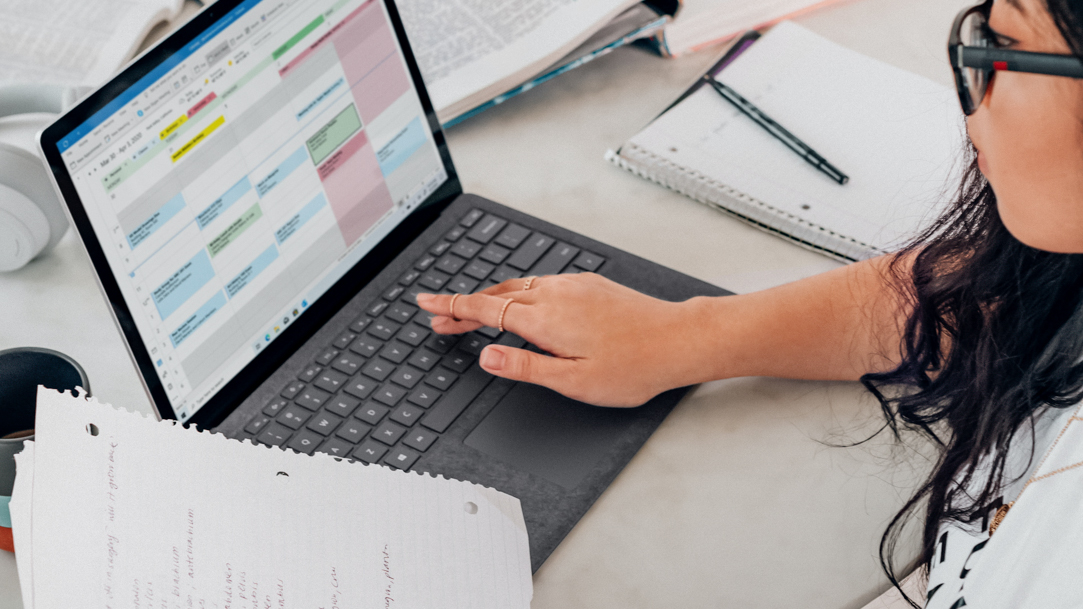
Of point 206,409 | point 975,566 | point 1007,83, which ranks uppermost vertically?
point 1007,83

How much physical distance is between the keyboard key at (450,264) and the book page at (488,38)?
0.23 meters

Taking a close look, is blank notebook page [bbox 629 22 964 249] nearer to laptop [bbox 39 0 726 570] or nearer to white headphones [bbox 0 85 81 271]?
laptop [bbox 39 0 726 570]

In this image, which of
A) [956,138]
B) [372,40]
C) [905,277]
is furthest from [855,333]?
[372,40]

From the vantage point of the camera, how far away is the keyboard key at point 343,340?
715 millimetres

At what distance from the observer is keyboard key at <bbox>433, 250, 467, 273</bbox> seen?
78 centimetres

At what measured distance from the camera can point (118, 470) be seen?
0.47m

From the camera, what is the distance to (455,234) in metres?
0.81

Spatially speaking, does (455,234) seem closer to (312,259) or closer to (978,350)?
(312,259)

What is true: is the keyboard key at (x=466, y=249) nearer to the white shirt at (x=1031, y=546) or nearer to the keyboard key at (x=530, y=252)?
the keyboard key at (x=530, y=252)

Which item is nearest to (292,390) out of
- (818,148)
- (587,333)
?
(587,333)

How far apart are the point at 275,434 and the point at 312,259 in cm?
15

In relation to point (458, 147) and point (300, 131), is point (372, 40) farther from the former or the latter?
point (458, 147)

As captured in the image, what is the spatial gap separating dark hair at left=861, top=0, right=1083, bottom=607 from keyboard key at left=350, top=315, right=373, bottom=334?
40cm

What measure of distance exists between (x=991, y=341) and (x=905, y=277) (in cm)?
9
